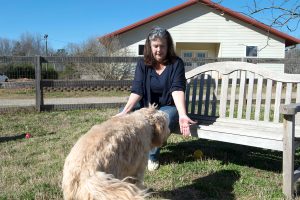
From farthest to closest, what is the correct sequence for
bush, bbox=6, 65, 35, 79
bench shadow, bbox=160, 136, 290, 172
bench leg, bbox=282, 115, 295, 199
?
bush, bbox=6, 65, 35, 79, bench shadow, bbox=160, 136, 290, 172, bench leg, bbox=282, 115, 295, 199

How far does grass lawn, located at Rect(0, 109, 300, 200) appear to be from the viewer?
157 inches

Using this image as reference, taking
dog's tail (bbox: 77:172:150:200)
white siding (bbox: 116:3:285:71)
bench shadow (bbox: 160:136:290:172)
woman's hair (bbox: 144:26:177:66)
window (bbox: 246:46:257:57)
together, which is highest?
white siding (bbox: 116:3:285:71)

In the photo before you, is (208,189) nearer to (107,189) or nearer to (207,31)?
(107,189)

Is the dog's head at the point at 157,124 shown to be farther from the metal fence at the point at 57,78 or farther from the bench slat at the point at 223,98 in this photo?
the metal fence at the point at 57,78

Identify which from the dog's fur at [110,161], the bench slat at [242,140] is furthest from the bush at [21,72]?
the dog's fur at [110,161]

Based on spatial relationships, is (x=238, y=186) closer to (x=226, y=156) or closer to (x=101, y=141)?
(x=226, y=156)

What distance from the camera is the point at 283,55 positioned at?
81.2 ft

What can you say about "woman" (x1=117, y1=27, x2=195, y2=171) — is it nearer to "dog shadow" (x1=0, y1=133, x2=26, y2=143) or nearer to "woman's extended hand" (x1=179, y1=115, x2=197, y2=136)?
"woman's extended hand" (x1=179, y1=115, x2=197, y2=136)

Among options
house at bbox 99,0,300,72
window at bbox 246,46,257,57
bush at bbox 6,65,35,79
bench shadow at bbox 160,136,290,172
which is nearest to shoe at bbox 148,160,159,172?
bench shadow at bbox 160,136,290,172

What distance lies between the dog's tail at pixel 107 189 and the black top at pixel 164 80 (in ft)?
7.38

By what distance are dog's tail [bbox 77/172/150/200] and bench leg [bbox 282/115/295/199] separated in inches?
73.2

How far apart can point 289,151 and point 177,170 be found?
1495 millimetres

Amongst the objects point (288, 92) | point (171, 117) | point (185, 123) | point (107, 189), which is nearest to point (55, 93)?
point (171, 117)

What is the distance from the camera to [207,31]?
24344 millimetres
